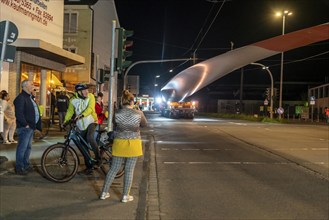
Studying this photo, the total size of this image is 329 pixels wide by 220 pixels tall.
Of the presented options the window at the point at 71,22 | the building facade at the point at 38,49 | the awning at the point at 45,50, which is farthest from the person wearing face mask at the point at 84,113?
the window at the point at 71,22

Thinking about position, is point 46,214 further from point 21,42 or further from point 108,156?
point 21,42

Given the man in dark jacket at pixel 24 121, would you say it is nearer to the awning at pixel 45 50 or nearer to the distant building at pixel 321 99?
the awning at pixel 45 50

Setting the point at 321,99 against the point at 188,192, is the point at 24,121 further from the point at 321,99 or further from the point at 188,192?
the point at 321,99

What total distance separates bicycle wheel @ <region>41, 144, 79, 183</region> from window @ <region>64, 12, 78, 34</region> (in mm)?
29411

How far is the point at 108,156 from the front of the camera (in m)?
8.30

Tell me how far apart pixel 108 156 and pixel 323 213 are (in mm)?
3984

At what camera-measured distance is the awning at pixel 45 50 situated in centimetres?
1508

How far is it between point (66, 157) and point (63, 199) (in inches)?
53.2

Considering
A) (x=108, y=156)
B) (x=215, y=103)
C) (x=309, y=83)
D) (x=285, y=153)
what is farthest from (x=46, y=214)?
(x=309, y=83)

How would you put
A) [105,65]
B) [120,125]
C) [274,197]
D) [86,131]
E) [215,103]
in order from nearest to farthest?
→ [120,125] < [274,197] < [86,131] < [105,65] < [215,103]

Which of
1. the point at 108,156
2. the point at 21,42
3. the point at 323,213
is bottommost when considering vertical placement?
the point at 323,213

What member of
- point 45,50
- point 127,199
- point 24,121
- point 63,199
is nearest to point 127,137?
point 127,199

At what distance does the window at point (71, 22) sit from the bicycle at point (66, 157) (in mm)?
29178

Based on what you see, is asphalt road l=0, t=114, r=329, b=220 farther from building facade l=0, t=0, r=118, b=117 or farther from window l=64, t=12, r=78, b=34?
window l=64, t=12, r=78, b=34
